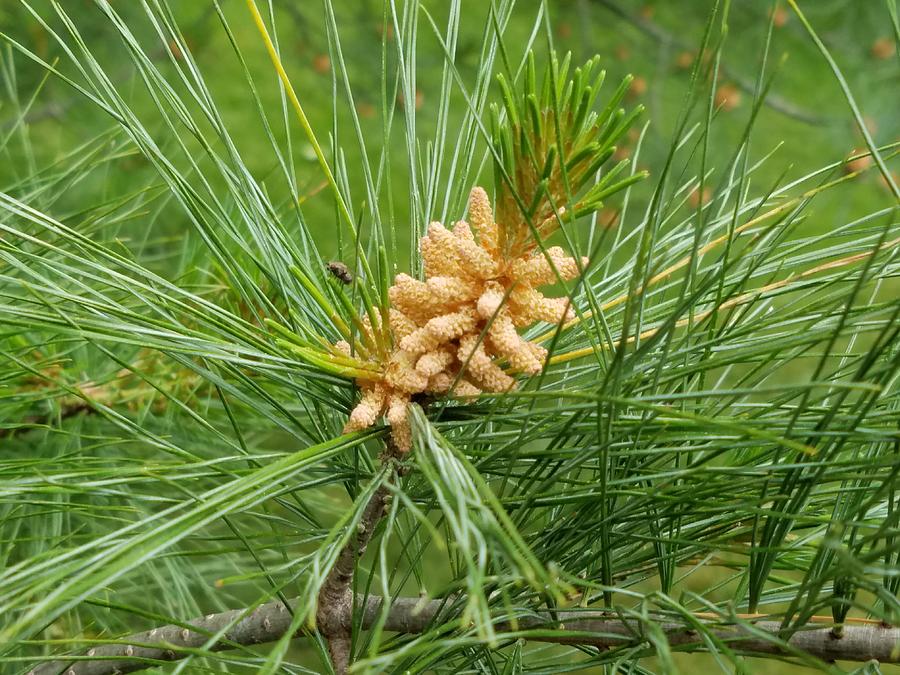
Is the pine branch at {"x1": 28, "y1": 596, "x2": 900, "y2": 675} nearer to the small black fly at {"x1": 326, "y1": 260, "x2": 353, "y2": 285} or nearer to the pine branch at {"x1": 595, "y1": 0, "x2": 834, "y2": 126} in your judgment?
the small black fly at {"x1": 326, "y1": 260, "x2": 353, "y2": 285}

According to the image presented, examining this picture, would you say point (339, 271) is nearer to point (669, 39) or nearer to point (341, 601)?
point (341, 601)

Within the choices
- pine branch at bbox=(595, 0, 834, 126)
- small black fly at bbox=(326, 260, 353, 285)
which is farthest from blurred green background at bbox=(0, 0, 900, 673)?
small black fly at bbox=(326, 260, 353, 285)

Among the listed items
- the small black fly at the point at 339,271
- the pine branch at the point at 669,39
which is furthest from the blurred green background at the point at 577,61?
the small black fly at the point at 339,271

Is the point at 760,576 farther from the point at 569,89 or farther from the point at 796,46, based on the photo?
the point at 796,46

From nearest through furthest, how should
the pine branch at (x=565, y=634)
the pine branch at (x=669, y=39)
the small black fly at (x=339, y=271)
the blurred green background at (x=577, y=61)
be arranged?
the pine branch at (x=565, y=634) < the small black fly at (x=339, y=271) < the blurred green background at (x=577, y=61) < the pine branch at (x=669, y=39)

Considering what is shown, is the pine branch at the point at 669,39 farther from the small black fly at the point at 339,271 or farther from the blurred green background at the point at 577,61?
the small black fly at the point at 339,271

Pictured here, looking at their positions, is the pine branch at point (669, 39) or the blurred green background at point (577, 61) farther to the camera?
the pine branch at point (669, 39)
